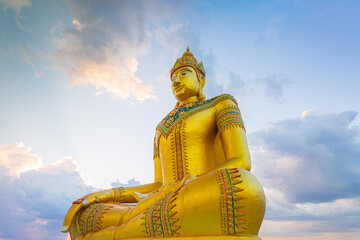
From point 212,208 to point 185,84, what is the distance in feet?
8.38

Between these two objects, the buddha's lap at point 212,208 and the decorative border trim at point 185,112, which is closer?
the buddha's lap at point 212,208

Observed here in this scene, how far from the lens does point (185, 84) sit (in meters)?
4.30

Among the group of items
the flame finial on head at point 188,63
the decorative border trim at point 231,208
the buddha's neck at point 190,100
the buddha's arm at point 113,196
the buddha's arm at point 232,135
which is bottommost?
the decorative border trim at point 231,208

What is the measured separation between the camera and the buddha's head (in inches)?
170

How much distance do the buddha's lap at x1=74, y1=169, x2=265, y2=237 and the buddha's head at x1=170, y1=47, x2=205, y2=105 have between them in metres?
2.23

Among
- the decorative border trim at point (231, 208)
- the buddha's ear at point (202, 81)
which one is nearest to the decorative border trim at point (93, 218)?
the decorative border trim at point (231, 208)

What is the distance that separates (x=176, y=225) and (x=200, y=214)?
24cm

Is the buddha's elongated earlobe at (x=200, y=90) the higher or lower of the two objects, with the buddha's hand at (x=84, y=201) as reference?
higher

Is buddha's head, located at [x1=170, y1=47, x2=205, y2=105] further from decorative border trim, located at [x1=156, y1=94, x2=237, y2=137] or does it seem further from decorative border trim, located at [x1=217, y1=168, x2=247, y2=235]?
decorative border trim, located at [x1=217, y1=168, x2=247, y2=235]

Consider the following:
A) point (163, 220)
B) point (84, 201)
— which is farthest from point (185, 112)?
point (163, 220)

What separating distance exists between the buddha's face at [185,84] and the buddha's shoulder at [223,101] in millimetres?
526

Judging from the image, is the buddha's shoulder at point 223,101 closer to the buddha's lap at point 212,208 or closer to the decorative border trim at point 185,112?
the decorative border trim at point 185,112

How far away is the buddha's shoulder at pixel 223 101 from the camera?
149 inches

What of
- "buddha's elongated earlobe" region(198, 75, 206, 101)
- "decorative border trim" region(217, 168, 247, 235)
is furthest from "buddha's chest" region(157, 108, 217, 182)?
"decorative border trim" region(217, 168, 247, 235)
